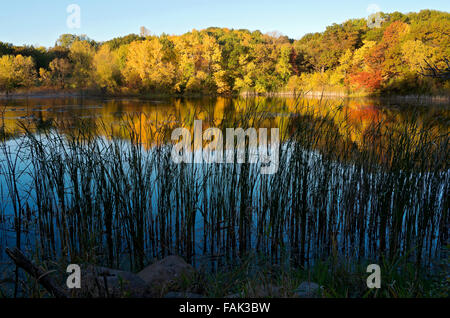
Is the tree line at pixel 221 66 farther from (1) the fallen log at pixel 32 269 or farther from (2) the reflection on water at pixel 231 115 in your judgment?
(1) the fallen log at pixel 32 269

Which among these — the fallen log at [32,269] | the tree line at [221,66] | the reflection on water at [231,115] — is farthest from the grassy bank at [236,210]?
the tree line at [221,66]

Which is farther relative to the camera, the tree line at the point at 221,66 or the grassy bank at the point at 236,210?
the tree line at the point at 221,66

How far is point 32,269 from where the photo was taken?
6.29 feet

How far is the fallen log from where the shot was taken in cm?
181

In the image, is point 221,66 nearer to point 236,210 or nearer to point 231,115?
point 231,115

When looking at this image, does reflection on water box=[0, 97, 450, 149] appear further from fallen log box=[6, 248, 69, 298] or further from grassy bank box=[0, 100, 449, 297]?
fallen log box=[6, 248, 69, 298]

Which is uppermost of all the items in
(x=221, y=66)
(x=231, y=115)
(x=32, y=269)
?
(x=221, y=66)

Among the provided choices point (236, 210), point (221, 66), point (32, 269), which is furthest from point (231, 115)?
point (221, 66)

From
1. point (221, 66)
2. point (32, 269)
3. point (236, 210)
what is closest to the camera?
point (32, 269)

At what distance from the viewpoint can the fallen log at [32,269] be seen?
1.81 metres

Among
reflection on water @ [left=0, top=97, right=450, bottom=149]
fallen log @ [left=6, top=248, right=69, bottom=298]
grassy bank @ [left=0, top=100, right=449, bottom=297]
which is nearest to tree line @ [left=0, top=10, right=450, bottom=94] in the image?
reflection on water @ [left=0, top=97, right=450, bottom=149]

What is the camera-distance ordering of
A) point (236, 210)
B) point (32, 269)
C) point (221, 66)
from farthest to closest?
1. point (221, 66)
2. point (236, 210)
3. point (32, 269)
